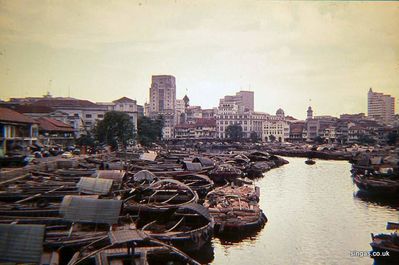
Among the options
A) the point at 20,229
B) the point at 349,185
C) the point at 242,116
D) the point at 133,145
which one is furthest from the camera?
the point at 242,116

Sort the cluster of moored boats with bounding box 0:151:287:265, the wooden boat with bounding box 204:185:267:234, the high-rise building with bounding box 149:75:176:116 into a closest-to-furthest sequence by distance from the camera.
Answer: the cluster of moored boats with bounding box 0:151:287:265 → the wooden boat with bounding box 204:185:267:234 → the high-rise building with bounding box 149:75:176:116

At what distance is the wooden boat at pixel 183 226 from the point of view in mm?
13211

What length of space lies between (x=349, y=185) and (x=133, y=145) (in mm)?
38631

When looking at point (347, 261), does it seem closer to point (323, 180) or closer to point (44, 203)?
point (44, 203)

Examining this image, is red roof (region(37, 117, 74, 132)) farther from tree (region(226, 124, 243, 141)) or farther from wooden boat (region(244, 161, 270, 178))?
tree (region(226, 124, 243, 141))

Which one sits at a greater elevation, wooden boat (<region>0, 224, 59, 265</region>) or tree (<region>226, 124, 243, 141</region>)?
tree (<region>226, 124, 243, 141</region>)

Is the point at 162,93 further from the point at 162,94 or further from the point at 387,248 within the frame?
the point at 387,248

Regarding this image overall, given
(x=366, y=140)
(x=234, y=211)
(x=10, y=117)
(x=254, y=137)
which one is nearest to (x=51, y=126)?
(x=10, y=117)

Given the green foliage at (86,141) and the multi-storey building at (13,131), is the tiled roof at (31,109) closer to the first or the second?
the green foliage at (86,141)

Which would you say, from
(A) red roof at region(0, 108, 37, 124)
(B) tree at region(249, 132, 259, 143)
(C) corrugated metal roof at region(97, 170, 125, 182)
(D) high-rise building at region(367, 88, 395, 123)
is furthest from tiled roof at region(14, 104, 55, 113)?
(D) high-rise building at region(367, 88, 395, 123)

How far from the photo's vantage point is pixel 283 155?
258ft

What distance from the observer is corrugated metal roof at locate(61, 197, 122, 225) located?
11.8 m

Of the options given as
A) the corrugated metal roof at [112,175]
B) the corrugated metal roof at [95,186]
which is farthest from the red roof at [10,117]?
the corrugated metal roof at [95,186]

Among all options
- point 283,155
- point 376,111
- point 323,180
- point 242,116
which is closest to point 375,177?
point 323,180
